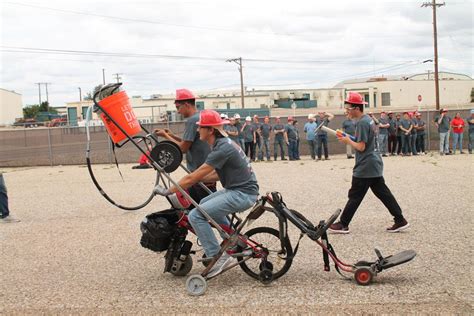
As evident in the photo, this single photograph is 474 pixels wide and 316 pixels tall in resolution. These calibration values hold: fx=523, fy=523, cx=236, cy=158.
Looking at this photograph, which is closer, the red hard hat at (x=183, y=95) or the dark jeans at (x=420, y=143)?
the red hard hat at (x=183, y=95)

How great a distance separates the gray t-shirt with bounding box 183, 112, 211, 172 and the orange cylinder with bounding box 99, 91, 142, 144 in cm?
85

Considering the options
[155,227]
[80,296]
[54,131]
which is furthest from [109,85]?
[54,131]

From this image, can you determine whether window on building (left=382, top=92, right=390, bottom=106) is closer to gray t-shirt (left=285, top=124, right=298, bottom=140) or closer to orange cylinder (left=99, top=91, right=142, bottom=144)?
gray t-shirt (left=285, top=124, right=298, bottom=140)

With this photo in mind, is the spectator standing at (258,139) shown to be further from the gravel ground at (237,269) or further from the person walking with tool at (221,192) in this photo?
the person walking with tool at (221,192)

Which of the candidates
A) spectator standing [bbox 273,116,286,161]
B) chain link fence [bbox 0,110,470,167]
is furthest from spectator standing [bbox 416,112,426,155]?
spectator standing [bbox 273,116,286,161]

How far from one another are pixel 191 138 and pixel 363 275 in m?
2.43

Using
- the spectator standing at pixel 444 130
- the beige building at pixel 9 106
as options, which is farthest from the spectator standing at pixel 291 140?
the beige building at pixel 9 106

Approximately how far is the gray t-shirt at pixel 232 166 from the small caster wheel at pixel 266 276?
2.65 ft

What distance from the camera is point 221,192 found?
17.6 feet

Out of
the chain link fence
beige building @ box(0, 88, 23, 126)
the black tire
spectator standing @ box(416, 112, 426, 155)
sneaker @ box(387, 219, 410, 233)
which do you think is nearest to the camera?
the black tire

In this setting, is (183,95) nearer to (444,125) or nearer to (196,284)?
(196,284)

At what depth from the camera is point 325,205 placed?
9.56 m

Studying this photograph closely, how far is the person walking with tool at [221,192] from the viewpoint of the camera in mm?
5215

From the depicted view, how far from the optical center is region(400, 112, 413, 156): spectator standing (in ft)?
66.1
